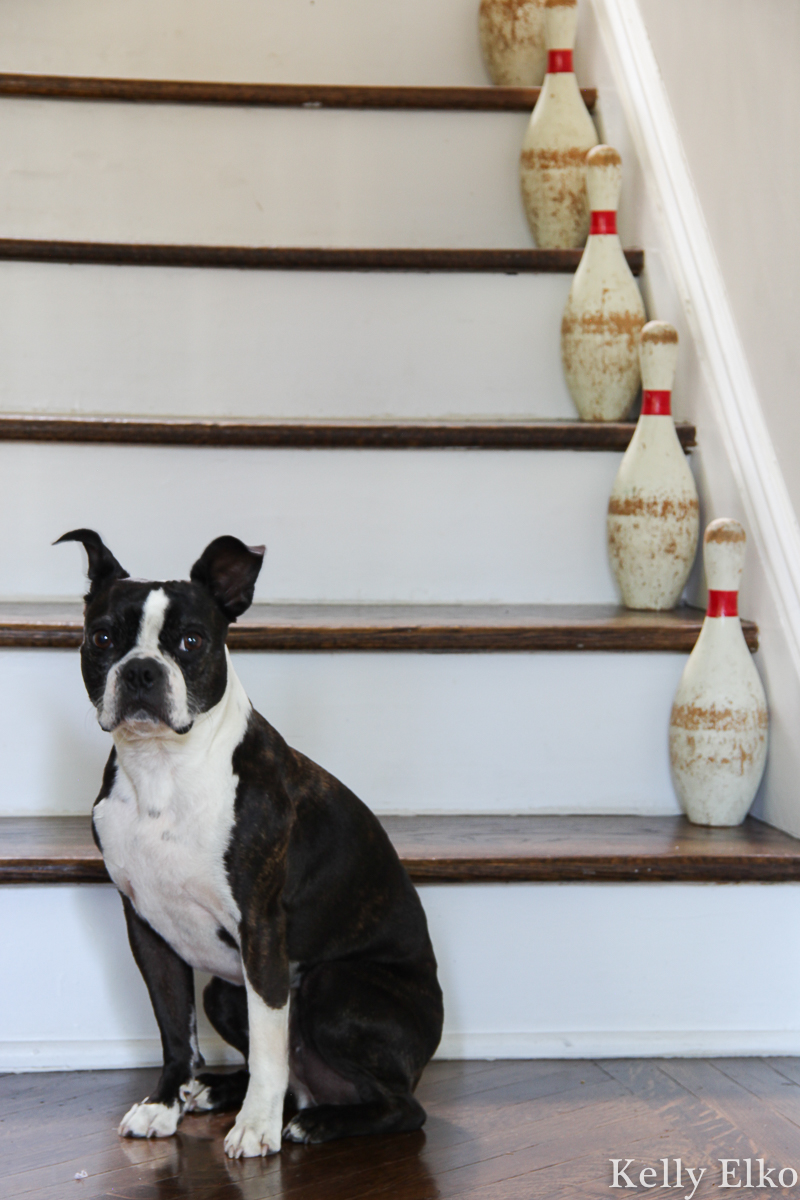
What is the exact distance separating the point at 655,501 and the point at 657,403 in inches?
6.7

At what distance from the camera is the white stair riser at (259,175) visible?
8.03 ft

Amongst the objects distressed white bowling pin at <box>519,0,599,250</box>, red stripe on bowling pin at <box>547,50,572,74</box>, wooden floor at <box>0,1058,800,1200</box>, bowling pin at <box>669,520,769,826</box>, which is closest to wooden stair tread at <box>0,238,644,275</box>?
distressed white bowling pin at <box>519,0,599,250</box>

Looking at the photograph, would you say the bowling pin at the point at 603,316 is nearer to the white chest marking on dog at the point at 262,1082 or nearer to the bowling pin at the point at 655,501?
the bowling pin at the point at 655,501

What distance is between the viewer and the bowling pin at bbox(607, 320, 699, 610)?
2.03m

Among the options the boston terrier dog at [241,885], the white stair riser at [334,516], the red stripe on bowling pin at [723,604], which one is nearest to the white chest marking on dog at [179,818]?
the boston terrier dog at [241,885]

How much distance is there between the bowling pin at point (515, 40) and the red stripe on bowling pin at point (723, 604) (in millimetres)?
1399

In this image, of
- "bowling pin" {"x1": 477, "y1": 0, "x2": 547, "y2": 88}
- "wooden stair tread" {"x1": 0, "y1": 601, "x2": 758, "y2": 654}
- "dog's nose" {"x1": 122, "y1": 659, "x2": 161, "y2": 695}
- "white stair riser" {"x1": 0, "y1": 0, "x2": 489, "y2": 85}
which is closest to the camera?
"dog's nose" {"x1": 122, "y1": 659, "x2": 161, "y2": 695}

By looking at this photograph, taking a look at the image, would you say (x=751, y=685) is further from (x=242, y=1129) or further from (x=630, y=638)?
(x=242, y=1129)

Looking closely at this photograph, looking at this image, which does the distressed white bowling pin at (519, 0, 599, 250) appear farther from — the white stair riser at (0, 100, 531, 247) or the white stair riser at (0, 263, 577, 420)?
the white stair riser at (0, 263, 577, 420)

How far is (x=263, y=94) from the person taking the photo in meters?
2.47

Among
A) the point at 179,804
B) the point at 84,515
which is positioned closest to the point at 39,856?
the point at 179,804

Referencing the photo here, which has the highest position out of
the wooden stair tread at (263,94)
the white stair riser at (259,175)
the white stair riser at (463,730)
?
the wooden stair tread at (263,94)

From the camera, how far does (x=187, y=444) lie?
6.70ft

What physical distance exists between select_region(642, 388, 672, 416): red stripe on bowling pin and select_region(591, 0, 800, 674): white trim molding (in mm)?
86
